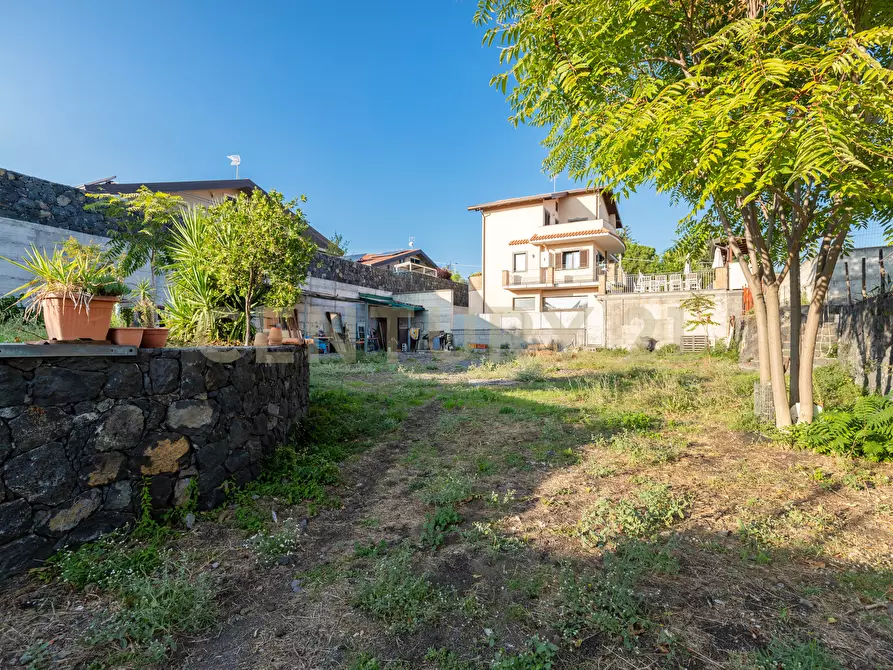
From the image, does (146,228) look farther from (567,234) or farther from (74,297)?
(567,234)

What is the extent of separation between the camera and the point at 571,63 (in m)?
3.84

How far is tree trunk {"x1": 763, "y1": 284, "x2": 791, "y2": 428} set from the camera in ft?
15.5

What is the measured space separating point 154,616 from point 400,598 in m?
1.26

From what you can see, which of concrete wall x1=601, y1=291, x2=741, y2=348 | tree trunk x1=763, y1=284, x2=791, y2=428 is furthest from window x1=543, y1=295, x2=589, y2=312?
tree trunk x1=763, y1=284, x2=791, y2=428

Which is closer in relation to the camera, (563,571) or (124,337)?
(563,571)

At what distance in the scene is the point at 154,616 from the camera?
2.12m

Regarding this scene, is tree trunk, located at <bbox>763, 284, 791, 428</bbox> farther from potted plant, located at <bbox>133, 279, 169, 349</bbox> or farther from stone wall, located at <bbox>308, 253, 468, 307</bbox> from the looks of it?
stone wall, located at <bbox>308, 253, 468, 307</bbox>

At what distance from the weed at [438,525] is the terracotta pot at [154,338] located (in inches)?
97.5

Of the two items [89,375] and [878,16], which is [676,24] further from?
[89,375]

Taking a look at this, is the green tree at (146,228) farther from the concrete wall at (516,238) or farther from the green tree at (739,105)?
the concrete wall at (516,238)

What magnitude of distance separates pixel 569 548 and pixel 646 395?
489 centimetres

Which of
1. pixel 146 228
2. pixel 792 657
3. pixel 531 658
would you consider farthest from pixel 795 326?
pixel 146 228

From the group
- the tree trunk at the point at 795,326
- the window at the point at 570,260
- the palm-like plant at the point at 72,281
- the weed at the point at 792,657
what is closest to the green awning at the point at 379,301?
the window at the point at 570,260

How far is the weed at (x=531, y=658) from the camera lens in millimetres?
1815
